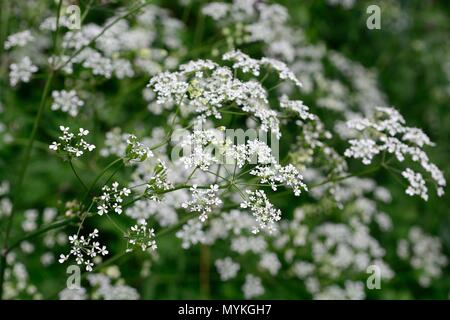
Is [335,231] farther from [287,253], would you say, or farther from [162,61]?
[162,61]

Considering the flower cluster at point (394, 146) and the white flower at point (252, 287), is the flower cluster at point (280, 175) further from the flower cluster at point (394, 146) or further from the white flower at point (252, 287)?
the white flower at point (252, 287)

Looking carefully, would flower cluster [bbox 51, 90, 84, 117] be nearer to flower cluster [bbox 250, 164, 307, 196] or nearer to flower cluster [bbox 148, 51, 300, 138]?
flower cluster [bbox 148, 51, 300, 138]

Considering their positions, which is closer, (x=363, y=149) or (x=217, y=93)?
(x=217, y=93)

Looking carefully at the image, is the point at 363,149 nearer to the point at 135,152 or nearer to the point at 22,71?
the point at 135,152

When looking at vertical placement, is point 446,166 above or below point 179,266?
above

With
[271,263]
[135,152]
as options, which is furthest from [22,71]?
[271,263]

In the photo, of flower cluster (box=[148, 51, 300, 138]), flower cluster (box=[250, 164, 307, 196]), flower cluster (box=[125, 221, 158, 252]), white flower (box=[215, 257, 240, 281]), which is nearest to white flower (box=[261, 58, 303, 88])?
flower cluster (box=[148, 51, 300, 138])

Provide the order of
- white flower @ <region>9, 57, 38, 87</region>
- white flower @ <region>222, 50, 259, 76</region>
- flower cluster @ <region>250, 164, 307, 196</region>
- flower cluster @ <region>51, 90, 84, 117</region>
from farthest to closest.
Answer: flower cluster @ <region>51, 90, 84, 117</region>
white flower @ <region>9, 57, 38, 87</region>
white flower @ <region>222, 50, 259, 76</region>
flower cluster @ <region>250, 164, 307, 196</region>

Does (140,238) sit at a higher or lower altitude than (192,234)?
lower

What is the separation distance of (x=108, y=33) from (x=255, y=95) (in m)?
1.86

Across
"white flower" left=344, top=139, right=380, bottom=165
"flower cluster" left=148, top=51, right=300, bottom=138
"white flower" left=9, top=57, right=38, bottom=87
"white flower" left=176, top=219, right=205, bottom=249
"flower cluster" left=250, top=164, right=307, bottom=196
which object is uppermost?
A: "white flower" left=9, top=57, right=38, bottom=87

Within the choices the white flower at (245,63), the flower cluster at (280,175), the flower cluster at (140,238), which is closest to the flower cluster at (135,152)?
the flower cluster at (140,238)

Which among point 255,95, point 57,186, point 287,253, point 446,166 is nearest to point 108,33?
point 57,186

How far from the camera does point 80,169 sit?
4668 mm
